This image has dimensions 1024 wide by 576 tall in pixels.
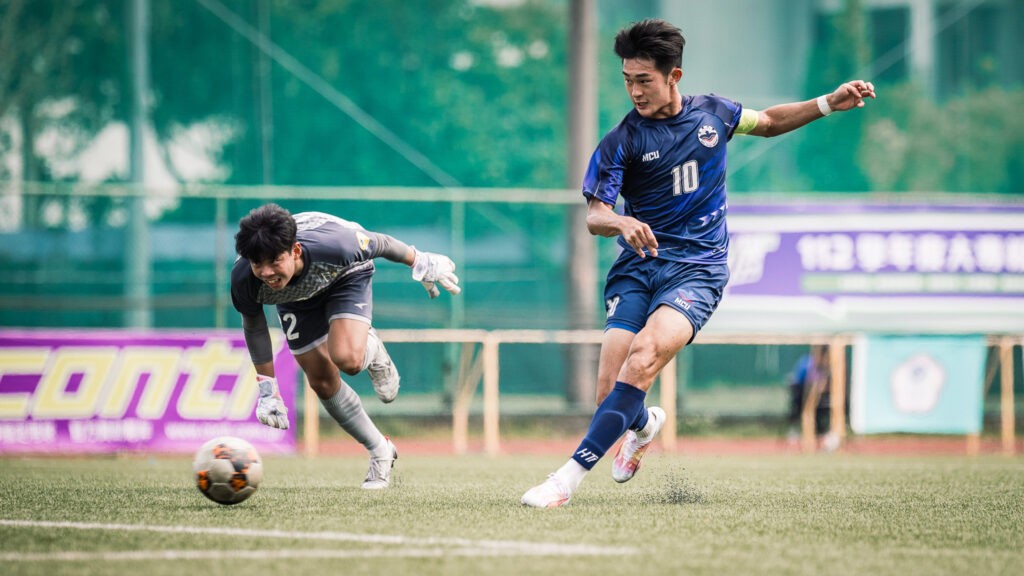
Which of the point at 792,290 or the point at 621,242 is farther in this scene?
the point at 792,290

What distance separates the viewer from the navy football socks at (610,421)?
5.77m

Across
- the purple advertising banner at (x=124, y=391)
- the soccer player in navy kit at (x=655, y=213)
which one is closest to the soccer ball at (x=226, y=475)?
the soccer player in navy kit at (x=655, y=213)

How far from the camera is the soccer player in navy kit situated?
5.85m

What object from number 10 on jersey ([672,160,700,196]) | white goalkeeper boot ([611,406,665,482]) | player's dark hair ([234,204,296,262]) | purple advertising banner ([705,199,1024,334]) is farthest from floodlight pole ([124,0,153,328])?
number 10 on jersey ([672,160,700,196])

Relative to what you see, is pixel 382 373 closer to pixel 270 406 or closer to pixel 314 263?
pixel 270 406

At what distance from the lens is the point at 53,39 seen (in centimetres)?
1590

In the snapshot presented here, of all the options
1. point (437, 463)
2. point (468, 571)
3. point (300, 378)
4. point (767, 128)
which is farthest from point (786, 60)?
point (468, 571)

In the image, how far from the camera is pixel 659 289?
613 cm

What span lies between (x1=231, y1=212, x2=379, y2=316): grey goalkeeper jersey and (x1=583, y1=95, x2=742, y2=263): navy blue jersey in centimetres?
138

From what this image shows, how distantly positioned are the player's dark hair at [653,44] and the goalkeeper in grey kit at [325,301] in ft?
5.51

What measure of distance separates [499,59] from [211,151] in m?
4.01

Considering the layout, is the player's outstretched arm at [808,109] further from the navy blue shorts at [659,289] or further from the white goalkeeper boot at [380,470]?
the white goalkeeper boot at [380,470]

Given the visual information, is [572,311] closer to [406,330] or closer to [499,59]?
[406,330]

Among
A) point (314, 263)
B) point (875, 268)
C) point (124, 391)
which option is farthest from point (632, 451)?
point (875, 268)
